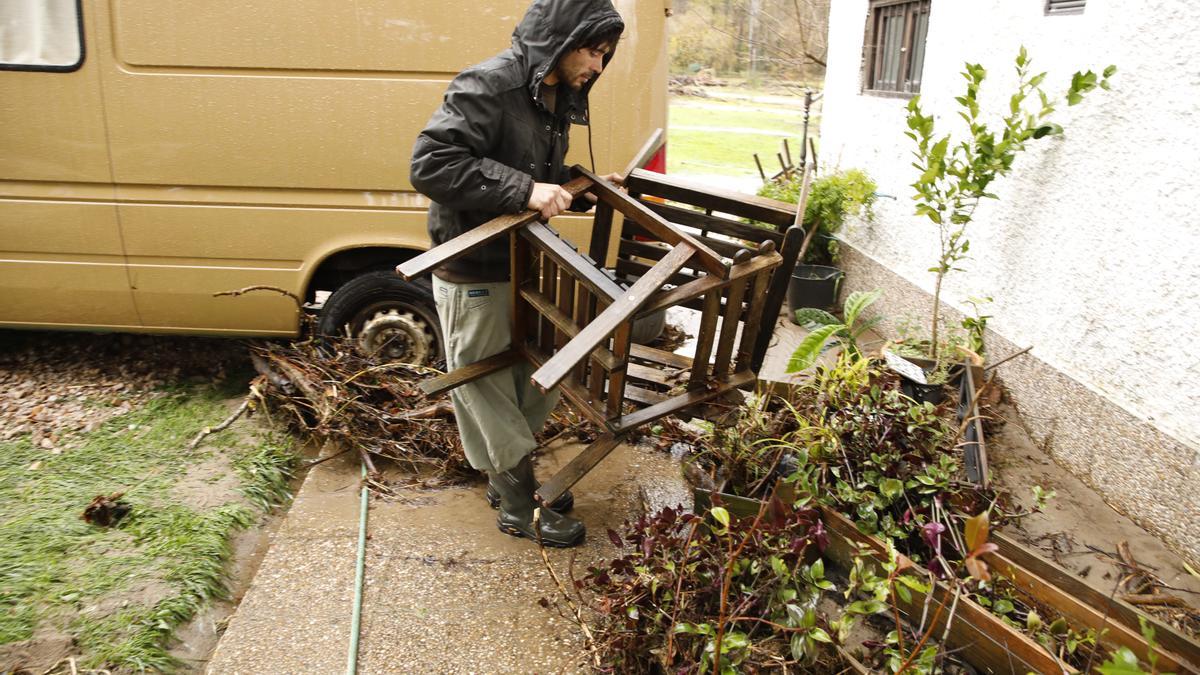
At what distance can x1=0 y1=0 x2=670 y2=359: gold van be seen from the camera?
3463 mm

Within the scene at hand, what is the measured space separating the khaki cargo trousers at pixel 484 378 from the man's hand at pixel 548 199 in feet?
1.27

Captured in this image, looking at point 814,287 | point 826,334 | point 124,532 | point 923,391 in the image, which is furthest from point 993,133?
point 124,532

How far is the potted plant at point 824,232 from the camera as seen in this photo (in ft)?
18.4

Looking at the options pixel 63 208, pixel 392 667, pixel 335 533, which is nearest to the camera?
pixel 392 667

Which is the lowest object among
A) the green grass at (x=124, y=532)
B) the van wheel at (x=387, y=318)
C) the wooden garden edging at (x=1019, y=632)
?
the green grass at (x=124, y=532)

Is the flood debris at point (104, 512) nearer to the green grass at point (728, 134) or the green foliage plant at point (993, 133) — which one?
the green foliage plant at point (993, 133)

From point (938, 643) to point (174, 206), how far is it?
373cm

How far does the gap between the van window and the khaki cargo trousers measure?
2299mm

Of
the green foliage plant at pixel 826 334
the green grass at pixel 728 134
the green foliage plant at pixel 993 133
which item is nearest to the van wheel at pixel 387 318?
the green foliage plant at pixel 826 334

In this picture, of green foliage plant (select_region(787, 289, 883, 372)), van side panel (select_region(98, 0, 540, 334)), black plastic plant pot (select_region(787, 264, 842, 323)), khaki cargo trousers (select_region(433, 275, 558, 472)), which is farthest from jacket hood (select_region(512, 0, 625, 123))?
black plastic plant pot (select_region(787, 264, 842, 323))

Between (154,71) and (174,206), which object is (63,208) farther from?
(154,71)

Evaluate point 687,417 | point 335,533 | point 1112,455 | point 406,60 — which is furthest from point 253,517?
point 1112,455

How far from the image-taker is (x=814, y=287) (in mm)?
5797

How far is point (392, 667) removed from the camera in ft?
7.60
